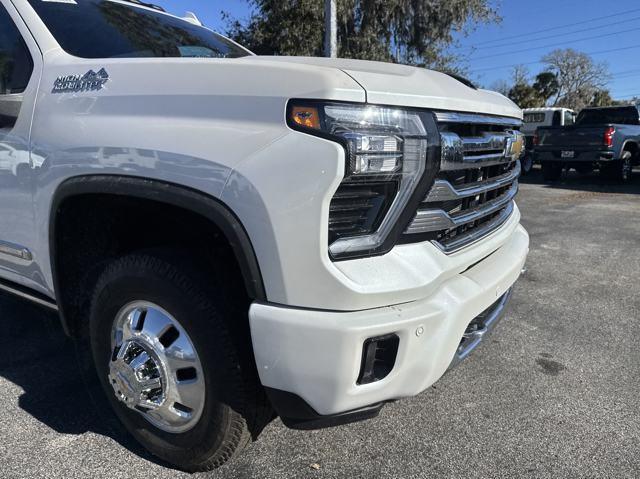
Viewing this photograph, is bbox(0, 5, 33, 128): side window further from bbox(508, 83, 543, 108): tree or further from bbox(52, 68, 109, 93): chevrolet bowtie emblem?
bbox(508, 83, 543, 108): tree

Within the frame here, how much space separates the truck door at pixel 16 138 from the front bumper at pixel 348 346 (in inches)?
55.8

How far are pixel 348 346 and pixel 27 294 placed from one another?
1957mm

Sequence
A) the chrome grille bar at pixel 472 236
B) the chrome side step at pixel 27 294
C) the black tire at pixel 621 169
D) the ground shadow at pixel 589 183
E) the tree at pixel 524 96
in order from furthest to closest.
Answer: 1. the tree at pixel 524 96
2. the black tire at pixel 621 169
3. the ground shadow at pixel 589 183
4. the chrome side step at pixel 27 294
5. the chrome grille bar at pixel 472 236

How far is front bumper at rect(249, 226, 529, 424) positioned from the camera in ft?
5.46

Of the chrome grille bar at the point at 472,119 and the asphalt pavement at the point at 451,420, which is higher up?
the chrome grille bar at the point at 472,119

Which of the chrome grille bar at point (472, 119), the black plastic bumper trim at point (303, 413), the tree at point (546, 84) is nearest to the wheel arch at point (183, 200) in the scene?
the black plastic bumper trim at point (303, 413)

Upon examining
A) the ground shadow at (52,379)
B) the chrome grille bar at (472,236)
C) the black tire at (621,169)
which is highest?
the chrome grille bar at (472,236)

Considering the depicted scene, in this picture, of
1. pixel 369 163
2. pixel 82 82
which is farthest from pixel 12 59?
pixel 369 163

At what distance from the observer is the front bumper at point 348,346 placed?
166 centimetres

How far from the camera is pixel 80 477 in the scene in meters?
2.23

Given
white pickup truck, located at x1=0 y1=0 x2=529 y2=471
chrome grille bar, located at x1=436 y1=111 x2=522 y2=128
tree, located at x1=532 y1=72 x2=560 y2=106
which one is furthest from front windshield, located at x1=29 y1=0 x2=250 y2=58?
tree, located at x1=532 y1=72 x2=560 y2=106

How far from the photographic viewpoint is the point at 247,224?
68.1 inches

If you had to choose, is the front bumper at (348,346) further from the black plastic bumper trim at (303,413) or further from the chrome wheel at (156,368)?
the chrome wheel at (156,368)

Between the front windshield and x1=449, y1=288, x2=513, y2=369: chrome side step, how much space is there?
2.01m
